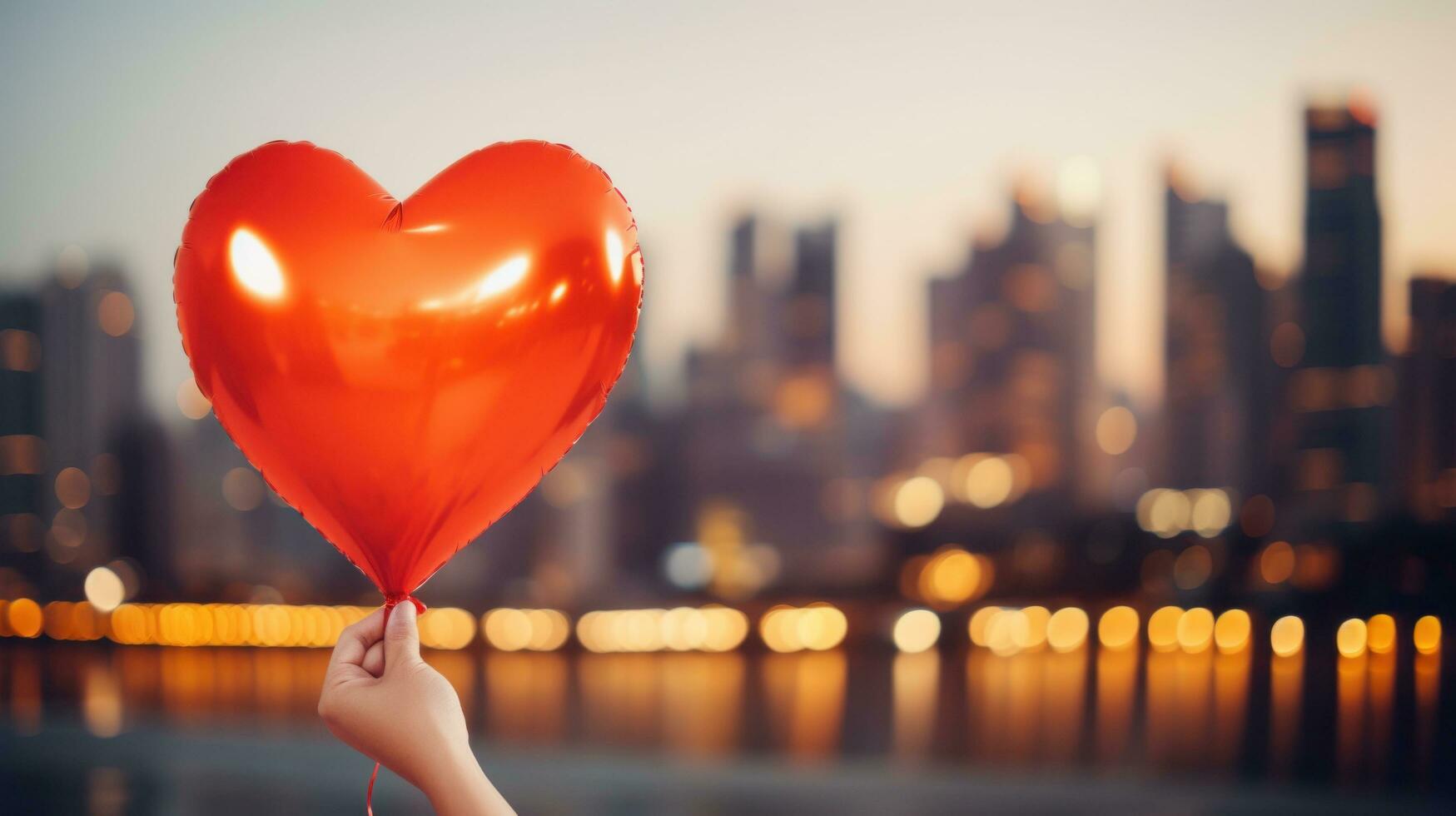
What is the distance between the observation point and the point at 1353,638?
127ft

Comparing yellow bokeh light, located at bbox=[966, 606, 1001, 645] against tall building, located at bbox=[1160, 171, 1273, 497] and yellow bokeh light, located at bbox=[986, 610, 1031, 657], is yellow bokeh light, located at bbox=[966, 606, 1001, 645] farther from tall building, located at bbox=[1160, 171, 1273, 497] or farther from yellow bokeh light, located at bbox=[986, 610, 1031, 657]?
tall building, located at bbox=[1160, 171, 1273, 497]

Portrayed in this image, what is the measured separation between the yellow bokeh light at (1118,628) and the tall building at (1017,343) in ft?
23.3

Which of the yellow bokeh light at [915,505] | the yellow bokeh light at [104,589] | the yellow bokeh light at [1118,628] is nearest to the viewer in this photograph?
the yellow bokeh light at [1118,628]

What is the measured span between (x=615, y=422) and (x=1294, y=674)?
25.4 metres

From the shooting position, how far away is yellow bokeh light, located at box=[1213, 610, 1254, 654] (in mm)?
41375

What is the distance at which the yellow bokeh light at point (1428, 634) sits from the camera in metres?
37.6

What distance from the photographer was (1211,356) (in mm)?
45125

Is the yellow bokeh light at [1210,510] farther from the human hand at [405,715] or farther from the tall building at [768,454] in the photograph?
the human hand at [405,715]

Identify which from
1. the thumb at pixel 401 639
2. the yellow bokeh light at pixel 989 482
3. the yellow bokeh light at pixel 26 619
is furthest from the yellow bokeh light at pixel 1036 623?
the thumb at pixel 401 639

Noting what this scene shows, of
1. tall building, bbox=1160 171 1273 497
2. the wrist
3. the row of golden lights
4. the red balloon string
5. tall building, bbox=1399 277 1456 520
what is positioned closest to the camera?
the wrist

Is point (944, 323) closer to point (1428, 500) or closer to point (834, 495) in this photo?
point (834, 495)

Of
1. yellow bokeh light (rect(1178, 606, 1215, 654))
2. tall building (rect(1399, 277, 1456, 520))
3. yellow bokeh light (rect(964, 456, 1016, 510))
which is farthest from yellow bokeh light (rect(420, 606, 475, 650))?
tall building (rect(1399, 277, 1456, 520))

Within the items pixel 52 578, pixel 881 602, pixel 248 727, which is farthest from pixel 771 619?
pixel 248 727

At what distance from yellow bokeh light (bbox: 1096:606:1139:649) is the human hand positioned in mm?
43965
